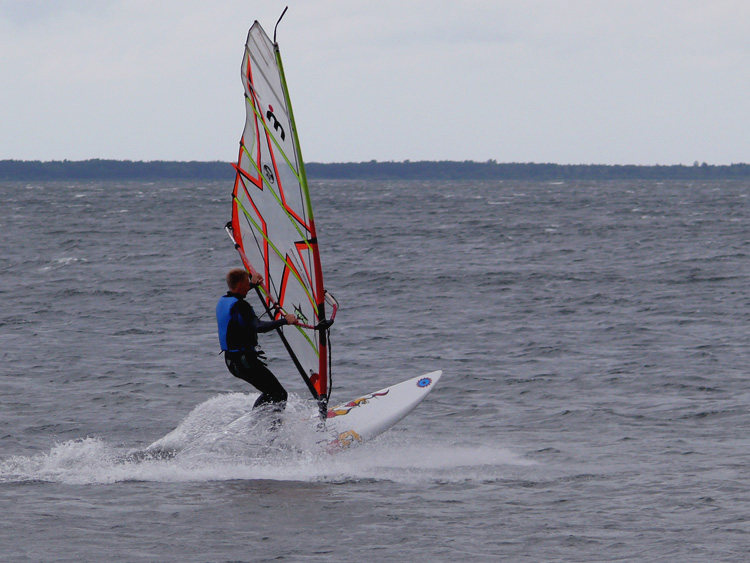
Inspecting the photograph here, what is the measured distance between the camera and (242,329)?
8.52 meters

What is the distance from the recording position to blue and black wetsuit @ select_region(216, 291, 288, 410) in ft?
27.6

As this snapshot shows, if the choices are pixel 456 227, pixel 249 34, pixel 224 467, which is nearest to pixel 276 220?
pixel 249 34

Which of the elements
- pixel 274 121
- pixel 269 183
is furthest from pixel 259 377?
pixel 274 121

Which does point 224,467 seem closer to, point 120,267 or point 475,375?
point 475,375

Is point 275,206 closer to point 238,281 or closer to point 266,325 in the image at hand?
point 238,281

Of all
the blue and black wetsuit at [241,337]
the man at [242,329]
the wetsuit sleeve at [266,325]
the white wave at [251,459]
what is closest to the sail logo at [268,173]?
the man at [242,329]

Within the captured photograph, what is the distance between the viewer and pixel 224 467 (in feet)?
28.6

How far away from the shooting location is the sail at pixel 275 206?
8.52 m

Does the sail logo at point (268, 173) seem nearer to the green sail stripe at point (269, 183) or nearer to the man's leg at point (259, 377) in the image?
the green sail stripe at point (269, 183)

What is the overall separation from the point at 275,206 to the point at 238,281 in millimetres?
871

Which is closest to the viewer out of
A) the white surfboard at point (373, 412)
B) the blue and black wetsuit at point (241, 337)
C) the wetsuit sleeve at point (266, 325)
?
the wetsuit sleeve at point (266, 325)

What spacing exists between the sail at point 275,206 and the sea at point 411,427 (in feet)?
3.27

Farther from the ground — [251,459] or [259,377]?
[259,377]

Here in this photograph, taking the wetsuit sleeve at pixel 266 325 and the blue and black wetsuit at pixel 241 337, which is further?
the blue and black wetsuit at pixel 241 337
